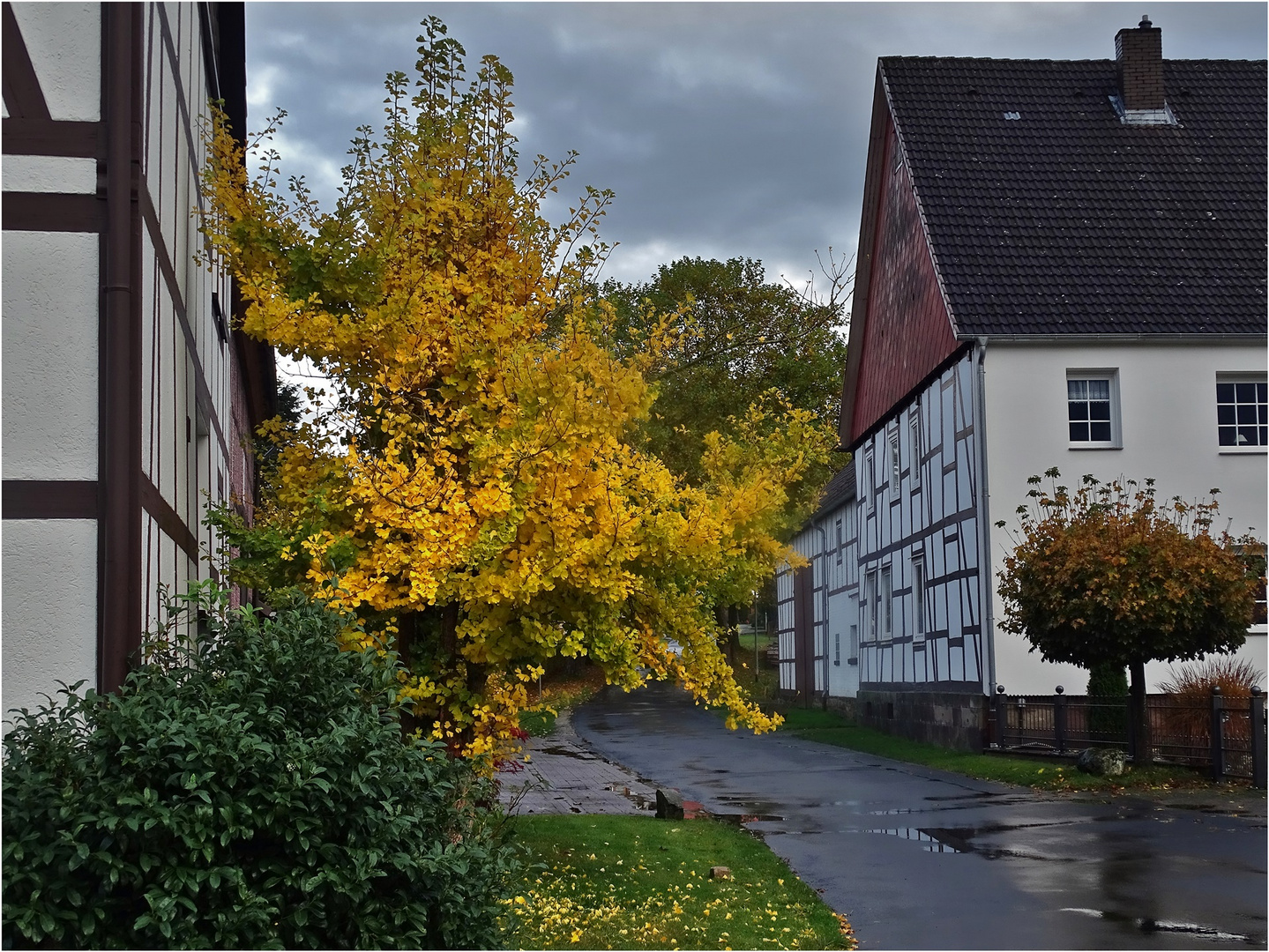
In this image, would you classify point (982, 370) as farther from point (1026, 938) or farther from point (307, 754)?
point (307, 754)

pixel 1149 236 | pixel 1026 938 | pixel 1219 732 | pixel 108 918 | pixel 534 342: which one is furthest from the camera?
pixel 1149 236

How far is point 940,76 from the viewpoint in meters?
27.3

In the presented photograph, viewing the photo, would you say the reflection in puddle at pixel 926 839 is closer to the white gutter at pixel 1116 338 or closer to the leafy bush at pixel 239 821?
the leafy bush at pixel 239 821

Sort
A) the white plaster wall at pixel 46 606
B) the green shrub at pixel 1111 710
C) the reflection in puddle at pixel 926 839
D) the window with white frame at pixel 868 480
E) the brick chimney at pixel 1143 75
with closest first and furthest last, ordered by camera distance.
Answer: the white plaster wall at pixel 46 606, the reflection in puddle at pixel 926 839, the green shrub at pixel 1111 710, the brick chimney at pixel 1143 75, the window with white frame at pixel 868 480

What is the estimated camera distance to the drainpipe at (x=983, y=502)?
73.4 ft

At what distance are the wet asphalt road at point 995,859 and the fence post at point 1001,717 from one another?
54.2 inches

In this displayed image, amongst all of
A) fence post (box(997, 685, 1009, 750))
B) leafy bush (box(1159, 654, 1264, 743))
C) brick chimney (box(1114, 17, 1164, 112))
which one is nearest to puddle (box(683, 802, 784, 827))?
leafy bush (box(1159, 654, 1264, 743))

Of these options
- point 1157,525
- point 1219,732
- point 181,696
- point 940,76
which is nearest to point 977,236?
point 940,76

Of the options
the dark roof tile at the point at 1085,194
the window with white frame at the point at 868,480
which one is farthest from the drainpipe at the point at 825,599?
the dark roof tile at the point at 1085,194

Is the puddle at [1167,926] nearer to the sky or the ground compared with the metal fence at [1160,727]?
nearer to the ground

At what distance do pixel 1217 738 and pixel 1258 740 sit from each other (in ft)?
2.00

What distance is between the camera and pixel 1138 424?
23.0 metres

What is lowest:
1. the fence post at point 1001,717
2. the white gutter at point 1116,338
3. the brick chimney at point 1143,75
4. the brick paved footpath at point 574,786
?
the brick paved footpath at point 574,786

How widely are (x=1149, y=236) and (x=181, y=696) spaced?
22.3m
